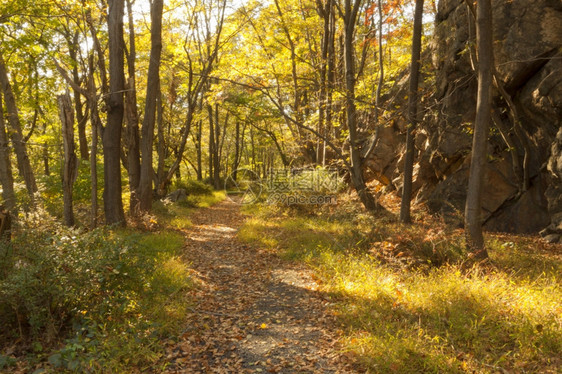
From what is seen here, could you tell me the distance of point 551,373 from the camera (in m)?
3.65

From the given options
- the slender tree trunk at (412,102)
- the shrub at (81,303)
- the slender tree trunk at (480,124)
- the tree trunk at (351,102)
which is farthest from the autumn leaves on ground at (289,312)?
the tree trunk at (351,102)

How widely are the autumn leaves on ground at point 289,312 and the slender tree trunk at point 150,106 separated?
4.56m

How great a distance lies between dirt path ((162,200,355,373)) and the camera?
13.8 ft

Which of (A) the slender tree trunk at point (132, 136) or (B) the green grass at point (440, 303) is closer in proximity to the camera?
(B) the green grass at point (440, 303)

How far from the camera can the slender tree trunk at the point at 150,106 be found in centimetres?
1099

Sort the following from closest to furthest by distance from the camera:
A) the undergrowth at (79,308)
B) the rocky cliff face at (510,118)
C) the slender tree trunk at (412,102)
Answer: the undergrowth at (79,308)
the rocky cliff face at (510,118)
the slender tree trunk at (412,102)

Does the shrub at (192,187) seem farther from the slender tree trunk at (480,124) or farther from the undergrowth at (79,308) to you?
the slender tree trunk at (480,124)

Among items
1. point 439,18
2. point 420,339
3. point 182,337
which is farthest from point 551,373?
point 439,18

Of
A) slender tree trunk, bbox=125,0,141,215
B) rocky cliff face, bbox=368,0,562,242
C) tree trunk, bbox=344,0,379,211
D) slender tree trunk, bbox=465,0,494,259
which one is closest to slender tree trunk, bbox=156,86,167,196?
slender tree trunk, bbox=125,0,141,215

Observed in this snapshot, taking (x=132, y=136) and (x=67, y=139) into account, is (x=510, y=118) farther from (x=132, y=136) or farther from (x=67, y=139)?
(x=132, y=136)

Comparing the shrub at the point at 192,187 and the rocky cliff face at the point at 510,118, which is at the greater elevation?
the rocky cliff face at the point at 510,118

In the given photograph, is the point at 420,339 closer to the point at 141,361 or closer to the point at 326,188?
the point at 141,361

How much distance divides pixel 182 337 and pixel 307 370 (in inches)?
72.5

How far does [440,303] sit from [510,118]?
25.0ft
